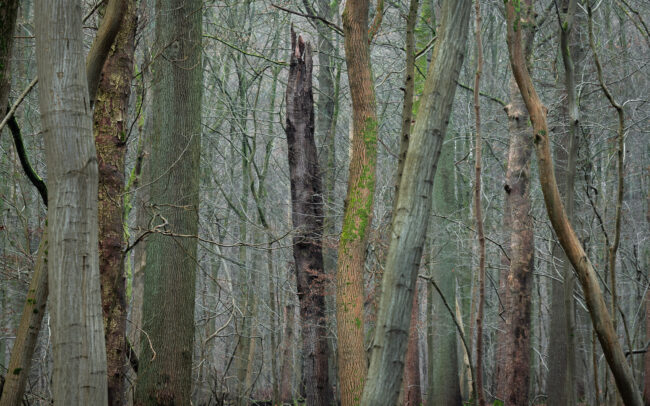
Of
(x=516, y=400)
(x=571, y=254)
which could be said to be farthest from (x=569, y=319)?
(x=516, y=400)

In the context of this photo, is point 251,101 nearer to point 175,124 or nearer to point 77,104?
point 175,124

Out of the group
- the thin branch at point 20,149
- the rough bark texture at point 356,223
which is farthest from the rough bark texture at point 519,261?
the thin branch at point 20,149

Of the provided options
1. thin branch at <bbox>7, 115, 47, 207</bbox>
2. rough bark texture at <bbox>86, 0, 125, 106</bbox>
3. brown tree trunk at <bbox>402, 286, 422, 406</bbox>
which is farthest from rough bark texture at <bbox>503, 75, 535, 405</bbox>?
rough bark texture at <bbox>86, 0, 125, 106</bbox>

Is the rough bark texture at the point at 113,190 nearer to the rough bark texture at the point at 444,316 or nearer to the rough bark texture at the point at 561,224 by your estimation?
the rough bark texture at the point at 561,224

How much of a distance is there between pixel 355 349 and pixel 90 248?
12.4 feet

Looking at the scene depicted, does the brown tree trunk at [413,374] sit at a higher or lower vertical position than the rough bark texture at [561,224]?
lower

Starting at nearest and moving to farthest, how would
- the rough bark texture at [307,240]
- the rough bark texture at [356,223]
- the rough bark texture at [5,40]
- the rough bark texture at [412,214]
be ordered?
1. the rough bark texture at [412,214]
2. the rough bark texture at [5,40]
3. the rough bark texture at [356,223]
4. the rough bark texture at [307,240]

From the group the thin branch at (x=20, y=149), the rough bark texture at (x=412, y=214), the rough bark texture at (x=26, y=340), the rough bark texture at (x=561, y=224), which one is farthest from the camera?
the thin branch at (x=20, y=149)

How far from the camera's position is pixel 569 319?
3738 millimetres

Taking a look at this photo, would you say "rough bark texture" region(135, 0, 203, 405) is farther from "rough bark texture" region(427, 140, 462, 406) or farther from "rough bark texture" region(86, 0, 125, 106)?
"rough bark texture" region(427, 140, 462, 406)

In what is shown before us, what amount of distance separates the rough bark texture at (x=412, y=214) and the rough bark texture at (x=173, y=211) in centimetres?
449

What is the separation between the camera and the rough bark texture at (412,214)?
7.87 feet

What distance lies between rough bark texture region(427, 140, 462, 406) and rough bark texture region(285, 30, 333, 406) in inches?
116

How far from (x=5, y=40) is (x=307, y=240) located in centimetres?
786
